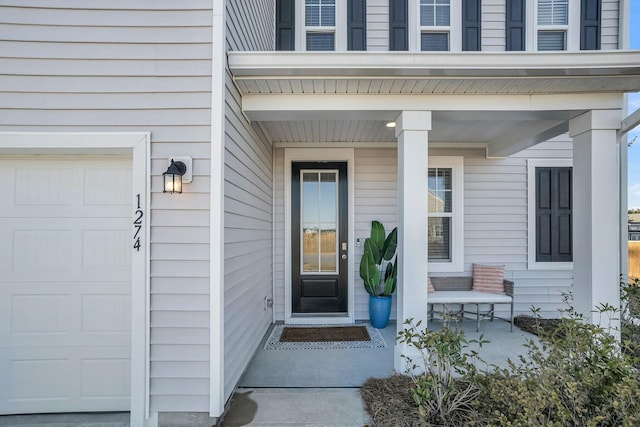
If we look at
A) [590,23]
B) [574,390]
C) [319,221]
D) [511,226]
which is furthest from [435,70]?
[590,23]

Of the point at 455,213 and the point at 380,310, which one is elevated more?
the point at 455,213

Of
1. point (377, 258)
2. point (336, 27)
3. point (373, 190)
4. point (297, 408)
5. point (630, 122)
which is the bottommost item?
point (297, 408)

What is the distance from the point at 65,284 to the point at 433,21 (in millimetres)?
5277

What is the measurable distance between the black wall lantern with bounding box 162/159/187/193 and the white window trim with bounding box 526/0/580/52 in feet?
16.3

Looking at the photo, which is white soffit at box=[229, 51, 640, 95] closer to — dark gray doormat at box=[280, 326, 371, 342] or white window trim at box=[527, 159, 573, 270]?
white window trim at box=[527, 159, 573, 270]

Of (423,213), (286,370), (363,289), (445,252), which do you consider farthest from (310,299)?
(423,213)

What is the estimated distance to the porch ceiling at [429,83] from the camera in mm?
2479

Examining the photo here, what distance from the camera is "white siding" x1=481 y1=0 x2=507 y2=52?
175 inches

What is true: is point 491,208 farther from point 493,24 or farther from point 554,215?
point 493,24

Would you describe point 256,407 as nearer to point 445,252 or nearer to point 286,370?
point 286,370

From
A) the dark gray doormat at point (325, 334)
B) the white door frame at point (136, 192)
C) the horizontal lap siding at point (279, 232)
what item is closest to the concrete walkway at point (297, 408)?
the white door frame at point (136, 192)

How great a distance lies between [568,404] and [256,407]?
Result: 2132 mm

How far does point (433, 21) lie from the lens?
448 centimetres

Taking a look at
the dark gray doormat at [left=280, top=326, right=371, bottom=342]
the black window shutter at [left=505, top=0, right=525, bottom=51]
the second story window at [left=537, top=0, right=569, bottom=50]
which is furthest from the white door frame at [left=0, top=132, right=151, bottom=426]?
the second story window at [left=537, top=0, right=569, bottom=50]
